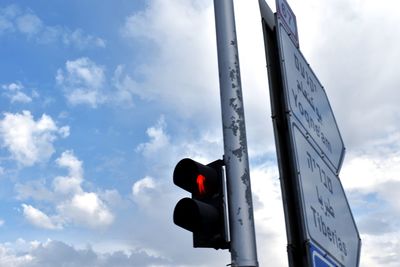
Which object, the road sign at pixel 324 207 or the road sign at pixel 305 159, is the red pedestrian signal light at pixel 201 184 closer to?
the road sign at pixel 305 159

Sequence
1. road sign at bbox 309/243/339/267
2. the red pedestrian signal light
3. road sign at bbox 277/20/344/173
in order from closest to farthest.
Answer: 1. road sign at bbox 309/243/339/267
2. the red pedestrian signal light
3. road sign at bbox 277/20/344/173

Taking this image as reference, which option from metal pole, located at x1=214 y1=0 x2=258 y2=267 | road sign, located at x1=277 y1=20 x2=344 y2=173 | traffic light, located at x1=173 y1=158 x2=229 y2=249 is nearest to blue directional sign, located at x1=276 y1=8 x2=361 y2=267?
road sign, located at x1=277 y1=20 x2=344 y2=173

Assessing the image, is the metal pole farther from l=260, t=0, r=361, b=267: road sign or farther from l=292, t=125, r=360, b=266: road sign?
l=292, t=125, r=360, b=266: road sign

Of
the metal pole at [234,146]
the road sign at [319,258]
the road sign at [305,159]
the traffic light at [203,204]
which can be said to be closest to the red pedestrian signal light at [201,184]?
the traffic light at [203,204]

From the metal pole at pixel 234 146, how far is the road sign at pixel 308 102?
1.12 ft

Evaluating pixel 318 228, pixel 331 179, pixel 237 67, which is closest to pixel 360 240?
pixel 331 179

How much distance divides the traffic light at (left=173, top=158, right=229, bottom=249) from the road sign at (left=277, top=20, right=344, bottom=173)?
2.21 ft

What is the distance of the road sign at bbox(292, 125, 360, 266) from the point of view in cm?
302

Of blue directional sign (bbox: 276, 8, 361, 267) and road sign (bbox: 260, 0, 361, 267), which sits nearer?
road sign (bbox: 260, 0, 361, 267)

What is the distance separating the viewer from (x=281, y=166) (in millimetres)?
3070

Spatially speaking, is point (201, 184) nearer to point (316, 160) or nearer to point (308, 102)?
point (316, 160)

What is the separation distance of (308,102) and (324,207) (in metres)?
0.87

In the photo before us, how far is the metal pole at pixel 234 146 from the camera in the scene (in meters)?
2.99

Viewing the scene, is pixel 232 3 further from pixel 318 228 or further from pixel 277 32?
pixel 318 228
